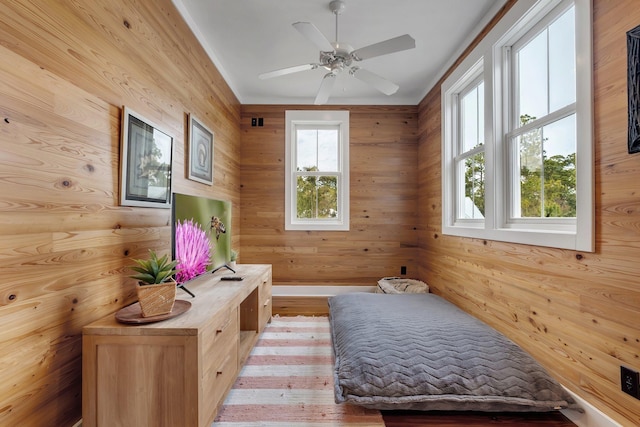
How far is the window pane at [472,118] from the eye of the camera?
2613mm

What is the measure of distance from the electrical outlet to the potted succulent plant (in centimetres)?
202

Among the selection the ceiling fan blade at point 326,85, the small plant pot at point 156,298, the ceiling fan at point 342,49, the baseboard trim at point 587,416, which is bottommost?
the baseboard trim at point 587,416

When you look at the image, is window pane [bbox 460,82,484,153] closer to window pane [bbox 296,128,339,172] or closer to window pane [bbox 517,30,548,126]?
window pane [bbox 517,30,548,126]

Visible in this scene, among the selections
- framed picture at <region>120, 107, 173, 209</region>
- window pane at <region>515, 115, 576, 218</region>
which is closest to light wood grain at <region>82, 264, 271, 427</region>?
framed picture at <region>120, 107, 173, 209</region>

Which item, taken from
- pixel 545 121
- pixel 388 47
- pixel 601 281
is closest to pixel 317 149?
pixel 388 47

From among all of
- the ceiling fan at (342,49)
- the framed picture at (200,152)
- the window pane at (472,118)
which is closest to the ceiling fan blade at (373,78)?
the ceiling fan at (342,49)

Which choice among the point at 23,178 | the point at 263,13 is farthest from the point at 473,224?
the point at 23,178

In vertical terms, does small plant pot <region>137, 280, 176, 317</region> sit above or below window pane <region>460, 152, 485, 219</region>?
below

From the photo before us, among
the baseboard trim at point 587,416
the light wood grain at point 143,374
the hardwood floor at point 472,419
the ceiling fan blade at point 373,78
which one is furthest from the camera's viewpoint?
the ceiling fan blade at point 373,78

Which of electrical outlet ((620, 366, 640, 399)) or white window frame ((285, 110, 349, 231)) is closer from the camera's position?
electrical outlet ((620, 366, 640, 399))

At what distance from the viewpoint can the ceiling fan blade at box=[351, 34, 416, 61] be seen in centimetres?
181

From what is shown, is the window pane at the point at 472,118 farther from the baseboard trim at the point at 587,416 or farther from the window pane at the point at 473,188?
the baseboard trim at the point at 587,416

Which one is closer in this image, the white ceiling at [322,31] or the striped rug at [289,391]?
the striped rug at [289,391]

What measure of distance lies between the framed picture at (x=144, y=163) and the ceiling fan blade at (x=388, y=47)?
1.39 m
